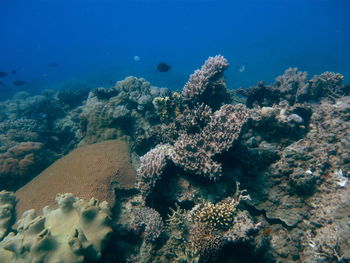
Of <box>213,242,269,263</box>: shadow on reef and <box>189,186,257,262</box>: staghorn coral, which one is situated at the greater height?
<box>189,186,257,262</box>: staghorn coral

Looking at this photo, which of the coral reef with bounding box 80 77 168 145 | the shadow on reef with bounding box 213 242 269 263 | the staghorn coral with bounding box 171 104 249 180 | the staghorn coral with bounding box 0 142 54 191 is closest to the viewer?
the shadow on reef with bounding box 213 242 269 263

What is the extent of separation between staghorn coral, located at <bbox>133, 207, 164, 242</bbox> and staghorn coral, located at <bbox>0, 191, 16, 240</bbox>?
11.7 ft

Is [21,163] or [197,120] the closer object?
[197,120]

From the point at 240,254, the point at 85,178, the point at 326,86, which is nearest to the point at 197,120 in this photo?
the point at 240,254

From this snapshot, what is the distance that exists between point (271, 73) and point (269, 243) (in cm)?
5978

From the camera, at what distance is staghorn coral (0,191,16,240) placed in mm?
5238

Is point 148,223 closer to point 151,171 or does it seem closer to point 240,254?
point 151,171

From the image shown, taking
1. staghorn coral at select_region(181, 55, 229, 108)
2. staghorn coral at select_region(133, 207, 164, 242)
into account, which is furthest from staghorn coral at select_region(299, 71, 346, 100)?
staghorn coral at select_region(133, 207, 164, 242)

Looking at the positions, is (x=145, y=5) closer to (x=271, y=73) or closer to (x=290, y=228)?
(x=271, y=73)

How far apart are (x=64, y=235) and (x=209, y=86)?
5391 mm

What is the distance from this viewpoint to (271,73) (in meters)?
55.6

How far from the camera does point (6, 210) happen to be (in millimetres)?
5562

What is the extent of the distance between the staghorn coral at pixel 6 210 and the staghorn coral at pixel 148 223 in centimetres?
358

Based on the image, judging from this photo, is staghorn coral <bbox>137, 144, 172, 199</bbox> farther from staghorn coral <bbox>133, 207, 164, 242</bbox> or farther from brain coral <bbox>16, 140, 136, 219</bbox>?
brain coral <bbox>16, 140, 136, 219</bbox>
